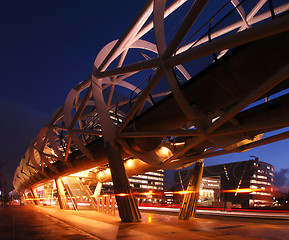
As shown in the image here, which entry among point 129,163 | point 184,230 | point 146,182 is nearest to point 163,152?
point 184,230

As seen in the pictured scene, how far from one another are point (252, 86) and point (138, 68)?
15.6 feet

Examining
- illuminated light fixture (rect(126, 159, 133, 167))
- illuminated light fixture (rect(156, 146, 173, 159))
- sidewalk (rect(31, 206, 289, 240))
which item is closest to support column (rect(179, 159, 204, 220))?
illuminated light fixture (rect(156, 146, 173, 159))

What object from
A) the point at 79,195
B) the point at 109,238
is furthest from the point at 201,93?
the point at 79,195

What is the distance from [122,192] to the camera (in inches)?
658

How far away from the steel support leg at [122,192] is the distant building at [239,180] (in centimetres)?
3359

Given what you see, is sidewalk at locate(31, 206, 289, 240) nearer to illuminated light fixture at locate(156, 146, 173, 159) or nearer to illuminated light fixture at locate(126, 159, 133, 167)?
illuminated light fixture at locate(156, 146, 173, 159)

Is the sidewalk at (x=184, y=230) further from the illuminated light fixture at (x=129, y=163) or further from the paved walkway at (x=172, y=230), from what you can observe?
the illuminated light fixture at (x=129, y=163)

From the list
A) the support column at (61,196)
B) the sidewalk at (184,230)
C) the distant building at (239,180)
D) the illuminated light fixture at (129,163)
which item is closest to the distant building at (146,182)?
the distant building at (239,180)

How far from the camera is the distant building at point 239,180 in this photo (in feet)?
219

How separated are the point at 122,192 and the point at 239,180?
197 feet

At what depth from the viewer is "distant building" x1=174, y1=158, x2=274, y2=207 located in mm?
66625

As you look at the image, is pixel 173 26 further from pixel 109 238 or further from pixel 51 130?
pixel 51 130

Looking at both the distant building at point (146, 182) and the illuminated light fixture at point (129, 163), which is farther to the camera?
the distant building at point (146, 182)

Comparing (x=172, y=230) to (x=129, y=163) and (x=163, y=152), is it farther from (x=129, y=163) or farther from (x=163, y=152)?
(x=129, y=163)
